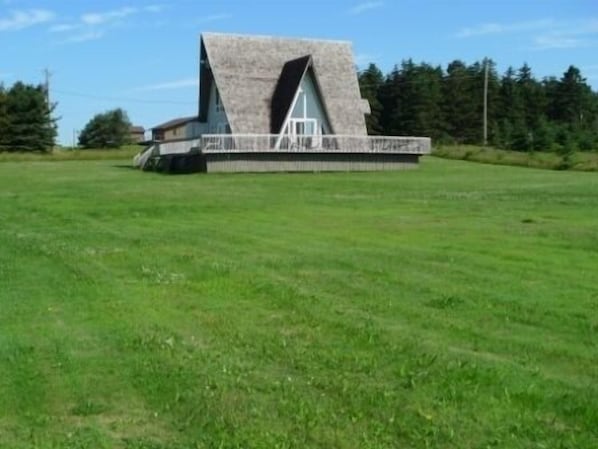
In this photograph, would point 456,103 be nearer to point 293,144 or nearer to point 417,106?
point 417,106

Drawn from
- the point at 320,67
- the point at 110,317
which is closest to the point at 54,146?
the point at 320,67

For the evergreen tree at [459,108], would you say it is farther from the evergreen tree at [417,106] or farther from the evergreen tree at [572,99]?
the evergreen tree at [572,99]

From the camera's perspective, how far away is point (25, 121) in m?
76.6

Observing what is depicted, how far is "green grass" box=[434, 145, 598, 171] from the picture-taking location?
159ft

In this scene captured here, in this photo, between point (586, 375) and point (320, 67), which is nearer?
point (586, 375)

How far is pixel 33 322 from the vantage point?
8367 millimetres

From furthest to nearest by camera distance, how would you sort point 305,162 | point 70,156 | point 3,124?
point 3,124
point 70,156
point 305,162

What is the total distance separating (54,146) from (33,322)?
7471cm

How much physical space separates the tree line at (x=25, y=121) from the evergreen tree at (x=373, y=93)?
3147 cm

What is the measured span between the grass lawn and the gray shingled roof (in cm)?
3493

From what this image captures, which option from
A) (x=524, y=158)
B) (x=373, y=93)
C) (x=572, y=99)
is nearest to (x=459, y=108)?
(x=373, y=93)

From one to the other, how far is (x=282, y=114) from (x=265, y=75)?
3.12 meters

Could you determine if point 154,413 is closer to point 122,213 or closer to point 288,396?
point 288,396

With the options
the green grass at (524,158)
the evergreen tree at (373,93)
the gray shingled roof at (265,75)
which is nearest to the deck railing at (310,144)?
the gray shingled roof at (265,75)
